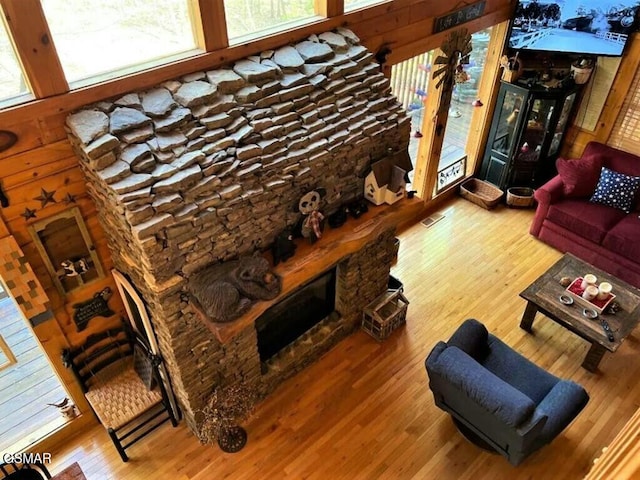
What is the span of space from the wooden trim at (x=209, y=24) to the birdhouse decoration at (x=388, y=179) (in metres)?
1.34

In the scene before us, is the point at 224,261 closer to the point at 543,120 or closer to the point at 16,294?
the point at 16,294

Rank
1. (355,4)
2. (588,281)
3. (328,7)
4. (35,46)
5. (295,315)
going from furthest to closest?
(588,281)
(295,315)
(355,4)
(328,7)
(35,46)

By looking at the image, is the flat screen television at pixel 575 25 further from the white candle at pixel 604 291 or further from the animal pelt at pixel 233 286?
the animal pelt at pixel 233 286

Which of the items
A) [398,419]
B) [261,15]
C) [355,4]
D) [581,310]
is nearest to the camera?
[261,15]

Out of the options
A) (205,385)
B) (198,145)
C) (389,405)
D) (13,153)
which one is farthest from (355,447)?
(13,153)

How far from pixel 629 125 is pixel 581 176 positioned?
852mm

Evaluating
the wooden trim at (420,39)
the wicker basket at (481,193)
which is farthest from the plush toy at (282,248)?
the wicker basket at (481,193)

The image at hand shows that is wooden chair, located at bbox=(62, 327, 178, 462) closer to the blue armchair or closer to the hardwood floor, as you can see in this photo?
the hardwood floor

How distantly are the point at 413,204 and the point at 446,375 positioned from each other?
50.5 inches

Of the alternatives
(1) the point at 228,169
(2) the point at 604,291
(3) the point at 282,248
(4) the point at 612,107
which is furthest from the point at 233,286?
(4) the point at 612,107

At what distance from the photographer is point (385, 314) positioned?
4.67m

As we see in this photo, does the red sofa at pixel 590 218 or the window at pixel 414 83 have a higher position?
the window at pixel 414 83

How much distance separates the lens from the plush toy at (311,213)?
135 inches

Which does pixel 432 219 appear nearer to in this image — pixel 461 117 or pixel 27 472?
pixel 461 117
